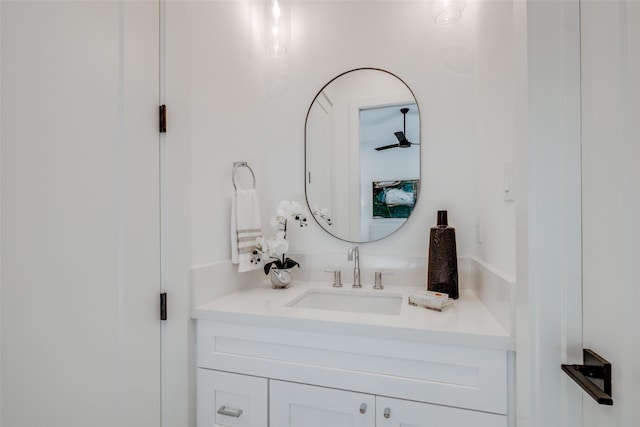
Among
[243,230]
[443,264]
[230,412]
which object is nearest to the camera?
[230,412]

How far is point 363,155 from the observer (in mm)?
1535

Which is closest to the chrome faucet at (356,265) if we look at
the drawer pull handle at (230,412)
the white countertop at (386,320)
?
the white countertop at (386,320)

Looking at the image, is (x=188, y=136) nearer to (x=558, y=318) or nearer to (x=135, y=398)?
(x=135, y=398)

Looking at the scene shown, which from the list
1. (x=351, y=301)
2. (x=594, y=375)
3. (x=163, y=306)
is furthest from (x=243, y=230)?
(x=594, y=375)

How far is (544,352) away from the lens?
71 cm

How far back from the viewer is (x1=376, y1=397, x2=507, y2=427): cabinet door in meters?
0.84

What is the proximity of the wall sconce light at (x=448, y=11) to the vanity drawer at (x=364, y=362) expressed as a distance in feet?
4.30

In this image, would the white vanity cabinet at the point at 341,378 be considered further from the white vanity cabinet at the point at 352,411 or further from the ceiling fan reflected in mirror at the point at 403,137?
the ceiling fan reflected in mirror at the point at 403,137

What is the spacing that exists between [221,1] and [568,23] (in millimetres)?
1247

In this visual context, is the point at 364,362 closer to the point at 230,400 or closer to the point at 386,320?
the point at 386,320

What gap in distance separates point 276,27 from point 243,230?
1.04 m

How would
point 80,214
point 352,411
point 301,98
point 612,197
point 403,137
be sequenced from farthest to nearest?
point 301,98, point 403,137, point 352,411, point 80,214, point 612,197

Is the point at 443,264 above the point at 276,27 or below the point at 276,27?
below

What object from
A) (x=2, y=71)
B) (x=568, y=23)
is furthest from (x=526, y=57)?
(x=2, y=71)
